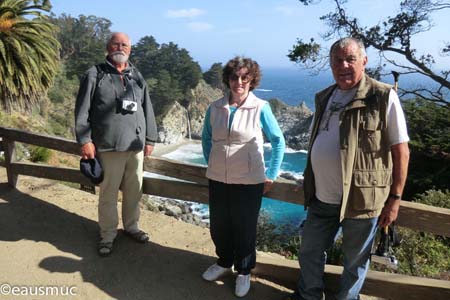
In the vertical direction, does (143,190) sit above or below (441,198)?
above

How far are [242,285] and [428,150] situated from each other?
1435 cm

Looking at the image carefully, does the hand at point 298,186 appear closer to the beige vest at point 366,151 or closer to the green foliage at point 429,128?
the beige vest at point 366,151

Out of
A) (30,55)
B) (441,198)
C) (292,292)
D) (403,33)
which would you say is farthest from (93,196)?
(403,33)

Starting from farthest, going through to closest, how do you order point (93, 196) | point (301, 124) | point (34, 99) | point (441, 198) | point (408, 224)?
point (301, 124)
point (34, 99)
point (441, 198)
point (93, 196)
point (408, 224)

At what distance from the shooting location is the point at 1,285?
2973 mm

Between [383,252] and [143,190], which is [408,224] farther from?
[143,190]

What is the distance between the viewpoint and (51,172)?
458cm

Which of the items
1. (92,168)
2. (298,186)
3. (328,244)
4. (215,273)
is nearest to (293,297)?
(328,244)

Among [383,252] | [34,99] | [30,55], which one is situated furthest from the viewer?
[34,99]

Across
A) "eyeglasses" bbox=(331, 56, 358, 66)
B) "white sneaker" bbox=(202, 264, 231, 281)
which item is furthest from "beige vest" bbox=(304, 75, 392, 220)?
"white sneaker" bbox=(202, 264, 231, 281)

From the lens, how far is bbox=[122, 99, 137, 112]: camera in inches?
123

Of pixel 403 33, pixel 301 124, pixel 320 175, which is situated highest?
pixel 403 33

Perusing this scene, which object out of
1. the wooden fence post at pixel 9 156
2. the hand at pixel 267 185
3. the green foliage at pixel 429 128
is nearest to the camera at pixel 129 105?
the hand at pixel 267 185

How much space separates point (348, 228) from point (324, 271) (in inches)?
26.8
